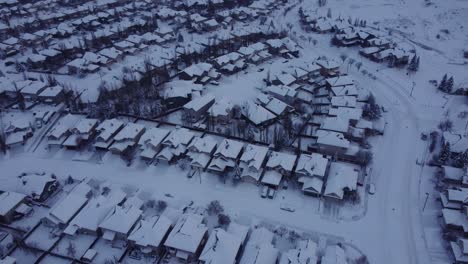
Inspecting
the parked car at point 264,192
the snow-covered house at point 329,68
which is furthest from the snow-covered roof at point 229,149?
the snow-covered house at point 329,68

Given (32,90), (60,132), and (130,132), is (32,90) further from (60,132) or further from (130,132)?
(130,132)

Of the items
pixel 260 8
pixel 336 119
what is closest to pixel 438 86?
pixel 336 119

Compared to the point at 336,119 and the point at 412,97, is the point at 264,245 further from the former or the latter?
the point at 412,97

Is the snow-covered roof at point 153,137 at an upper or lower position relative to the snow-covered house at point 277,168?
upper

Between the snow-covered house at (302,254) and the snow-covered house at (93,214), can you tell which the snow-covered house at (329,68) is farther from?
the snow-covered house at (93,214)

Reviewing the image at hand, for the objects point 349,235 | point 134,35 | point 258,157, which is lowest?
point 349,235

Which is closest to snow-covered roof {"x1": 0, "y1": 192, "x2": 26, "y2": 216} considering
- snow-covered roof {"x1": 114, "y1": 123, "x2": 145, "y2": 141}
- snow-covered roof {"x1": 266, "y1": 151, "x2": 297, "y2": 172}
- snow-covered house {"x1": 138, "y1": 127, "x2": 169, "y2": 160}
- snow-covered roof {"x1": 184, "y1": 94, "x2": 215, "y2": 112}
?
snow-covered roof {"x1": 114, "y1": 123, "x2": 145, "y2": 141}

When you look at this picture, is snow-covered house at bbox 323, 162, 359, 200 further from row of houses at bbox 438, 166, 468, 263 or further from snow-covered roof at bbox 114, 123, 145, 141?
snow-covered roof at bbox 114, 123, 145, 141
